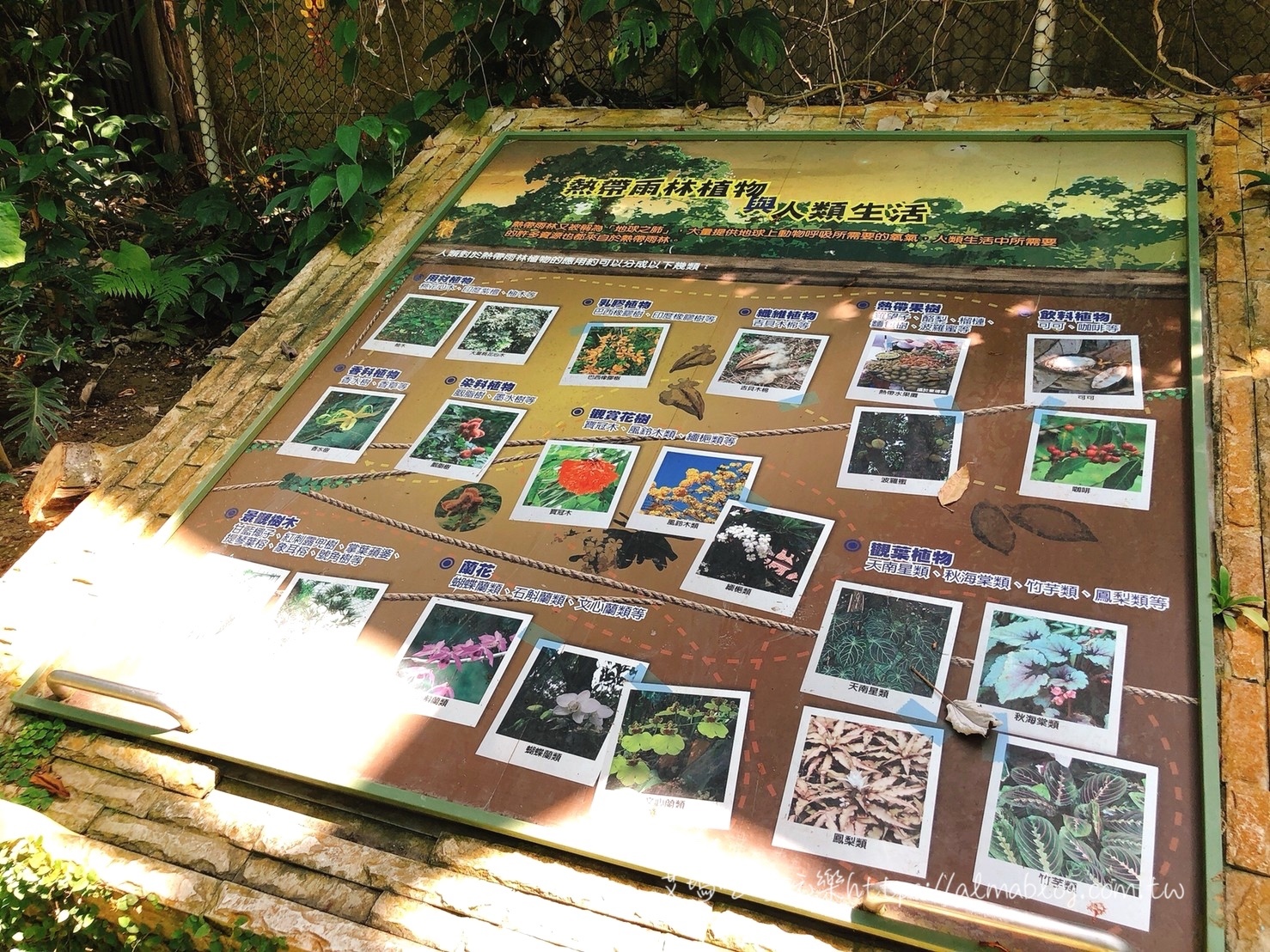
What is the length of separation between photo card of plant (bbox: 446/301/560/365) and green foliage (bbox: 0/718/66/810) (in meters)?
1.49

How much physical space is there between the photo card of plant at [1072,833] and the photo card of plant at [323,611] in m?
1.51

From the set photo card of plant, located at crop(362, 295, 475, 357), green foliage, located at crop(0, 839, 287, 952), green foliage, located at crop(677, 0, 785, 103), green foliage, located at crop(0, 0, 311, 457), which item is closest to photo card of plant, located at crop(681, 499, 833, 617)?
photo card of plant, located at crop(362, 295, 475, 357)

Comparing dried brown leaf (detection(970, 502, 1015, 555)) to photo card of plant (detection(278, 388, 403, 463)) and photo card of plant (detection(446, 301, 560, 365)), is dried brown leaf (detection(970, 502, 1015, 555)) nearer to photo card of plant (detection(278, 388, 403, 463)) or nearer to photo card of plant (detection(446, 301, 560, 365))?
photo card of plant (detection(446, 301, 560, 365))

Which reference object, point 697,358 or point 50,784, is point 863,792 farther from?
point 50,784

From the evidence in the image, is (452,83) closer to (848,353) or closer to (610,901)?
(848,353)

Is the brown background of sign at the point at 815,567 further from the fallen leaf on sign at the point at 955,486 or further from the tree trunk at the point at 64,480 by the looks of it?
the tree trunk at the point at 64,480

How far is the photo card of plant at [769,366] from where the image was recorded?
266cm

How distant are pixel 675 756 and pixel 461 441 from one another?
1.18m

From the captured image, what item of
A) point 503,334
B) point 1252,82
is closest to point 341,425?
point 503,334

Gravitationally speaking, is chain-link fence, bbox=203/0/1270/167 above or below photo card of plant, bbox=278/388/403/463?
above

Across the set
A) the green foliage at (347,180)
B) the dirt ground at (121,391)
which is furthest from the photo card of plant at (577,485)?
the dirt ground at (121,391)

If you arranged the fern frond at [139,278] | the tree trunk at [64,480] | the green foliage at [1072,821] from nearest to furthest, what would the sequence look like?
1. the green foliage at [1072,821]
2. the tree trunk at [64,480]
3. the fern frond at [139,278]

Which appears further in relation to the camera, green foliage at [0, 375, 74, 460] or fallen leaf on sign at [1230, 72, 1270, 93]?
green foliage at [0, 375, 74, 460]

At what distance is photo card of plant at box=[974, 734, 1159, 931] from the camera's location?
1.71m
